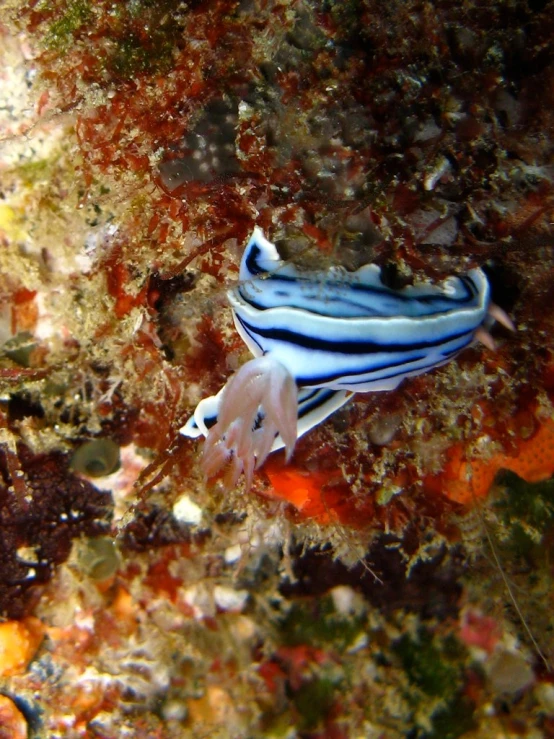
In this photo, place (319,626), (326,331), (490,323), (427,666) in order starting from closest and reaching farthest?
(326,331), (490,323), (319,626), (427,666)

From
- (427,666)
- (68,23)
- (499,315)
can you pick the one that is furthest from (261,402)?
(427,666)

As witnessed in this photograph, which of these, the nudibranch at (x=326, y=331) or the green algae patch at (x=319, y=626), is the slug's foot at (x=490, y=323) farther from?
the green algae patch at (x=319, y=626)

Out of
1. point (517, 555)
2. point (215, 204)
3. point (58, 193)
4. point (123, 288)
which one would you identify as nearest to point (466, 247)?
point (215, 204)

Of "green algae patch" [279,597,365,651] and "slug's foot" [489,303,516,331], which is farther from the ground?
"slug's foot" [489,303,516,331]

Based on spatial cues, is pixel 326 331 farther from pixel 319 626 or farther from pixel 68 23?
pixel 319 626

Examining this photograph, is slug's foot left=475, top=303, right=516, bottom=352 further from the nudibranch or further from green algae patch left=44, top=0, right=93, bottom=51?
green algae patch left=44, top=0, right=93, bottom=51

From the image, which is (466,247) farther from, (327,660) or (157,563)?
(327,660)

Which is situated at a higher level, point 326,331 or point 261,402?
point 326,331

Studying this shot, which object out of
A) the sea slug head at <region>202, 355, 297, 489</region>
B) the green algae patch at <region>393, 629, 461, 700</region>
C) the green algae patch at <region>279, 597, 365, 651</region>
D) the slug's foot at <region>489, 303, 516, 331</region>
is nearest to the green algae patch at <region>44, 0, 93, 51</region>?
the sea slug head at <region>202, 355, 297, 489</region>
